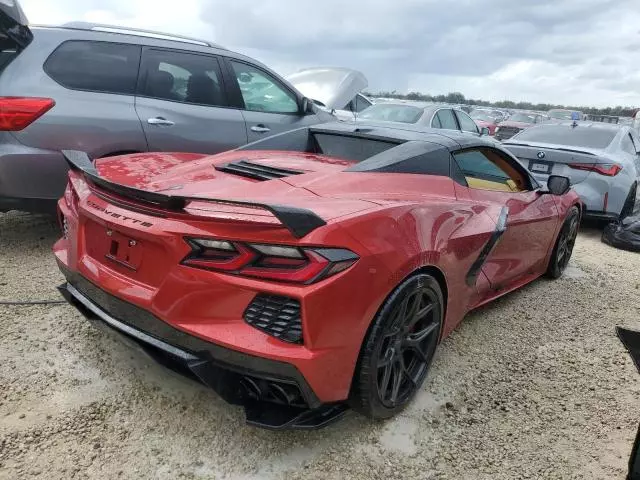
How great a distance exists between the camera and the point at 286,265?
183cm

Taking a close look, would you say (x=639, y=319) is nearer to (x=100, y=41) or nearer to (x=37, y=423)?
(x=37, y=423)

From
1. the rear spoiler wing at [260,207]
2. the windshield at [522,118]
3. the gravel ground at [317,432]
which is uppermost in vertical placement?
the rear spoiler wing at [260,207]

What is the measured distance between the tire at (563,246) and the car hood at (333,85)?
187 inches

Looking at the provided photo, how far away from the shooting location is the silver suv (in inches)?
143

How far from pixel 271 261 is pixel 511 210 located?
2044 mm

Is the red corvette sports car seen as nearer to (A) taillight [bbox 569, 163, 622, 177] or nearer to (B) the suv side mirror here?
(B) the suv side mirror

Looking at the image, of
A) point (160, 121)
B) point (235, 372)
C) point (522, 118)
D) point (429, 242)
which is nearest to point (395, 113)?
point (160, 121)

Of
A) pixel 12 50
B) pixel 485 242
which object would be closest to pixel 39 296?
pixel 12 50

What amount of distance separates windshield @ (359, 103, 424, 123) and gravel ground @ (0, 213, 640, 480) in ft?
18.5

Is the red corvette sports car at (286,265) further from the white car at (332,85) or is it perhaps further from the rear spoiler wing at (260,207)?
Result: the white car at (332,85)

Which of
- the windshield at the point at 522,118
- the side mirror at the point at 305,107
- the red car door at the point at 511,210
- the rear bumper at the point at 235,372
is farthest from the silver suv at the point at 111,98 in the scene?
the windshield at the point at 522,118

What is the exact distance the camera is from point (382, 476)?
208cm

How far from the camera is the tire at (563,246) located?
4.43 meters

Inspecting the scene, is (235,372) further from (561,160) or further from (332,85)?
(332,85)
